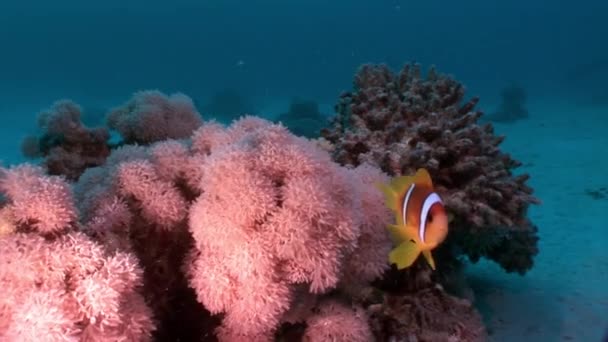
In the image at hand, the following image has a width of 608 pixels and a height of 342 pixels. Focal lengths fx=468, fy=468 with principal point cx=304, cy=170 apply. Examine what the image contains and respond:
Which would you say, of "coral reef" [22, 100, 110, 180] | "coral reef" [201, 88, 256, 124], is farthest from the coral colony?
"coral reef" [201, 88, 256, 124]

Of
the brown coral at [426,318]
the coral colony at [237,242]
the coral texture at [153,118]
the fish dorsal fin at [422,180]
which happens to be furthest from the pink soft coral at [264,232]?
the coral texture at [153,118]

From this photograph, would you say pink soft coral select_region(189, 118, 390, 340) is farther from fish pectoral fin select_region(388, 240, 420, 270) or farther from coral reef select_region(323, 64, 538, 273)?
coral reef select_region(323, 64, 538, 273)

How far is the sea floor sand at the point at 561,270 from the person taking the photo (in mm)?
5008

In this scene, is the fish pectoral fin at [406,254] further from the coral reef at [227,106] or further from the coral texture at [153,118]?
the coral reef at [227,106]

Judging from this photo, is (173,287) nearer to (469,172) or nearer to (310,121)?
(469,172)

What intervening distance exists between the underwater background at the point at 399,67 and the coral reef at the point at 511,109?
0.14 metres

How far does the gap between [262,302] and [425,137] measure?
2.58 metres

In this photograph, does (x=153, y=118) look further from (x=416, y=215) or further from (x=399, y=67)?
(x=399, y=67)

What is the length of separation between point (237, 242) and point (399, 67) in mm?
62875

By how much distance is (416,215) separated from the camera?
7.30ft

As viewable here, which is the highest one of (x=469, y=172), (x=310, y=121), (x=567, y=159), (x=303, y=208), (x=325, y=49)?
(x=325, y=49)

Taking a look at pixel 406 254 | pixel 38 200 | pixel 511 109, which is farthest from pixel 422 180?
pixel 511 109

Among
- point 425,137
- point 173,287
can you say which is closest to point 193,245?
point 173,287

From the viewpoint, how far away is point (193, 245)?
122 inches
